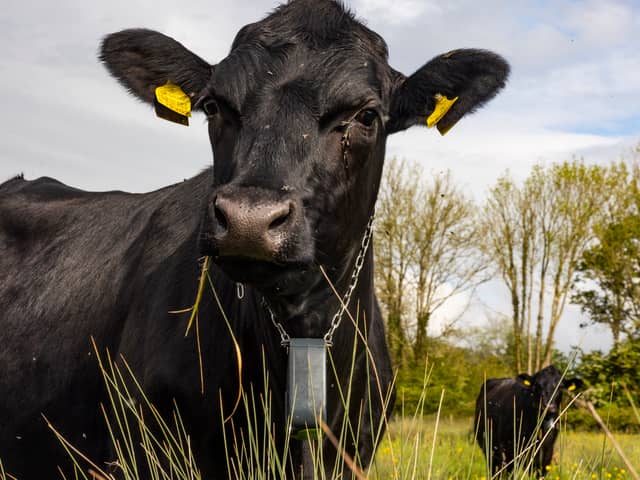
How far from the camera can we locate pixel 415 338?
92.7 feet

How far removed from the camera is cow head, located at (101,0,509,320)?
107 inches

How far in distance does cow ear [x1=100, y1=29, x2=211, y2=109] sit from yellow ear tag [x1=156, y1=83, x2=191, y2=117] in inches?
0.8

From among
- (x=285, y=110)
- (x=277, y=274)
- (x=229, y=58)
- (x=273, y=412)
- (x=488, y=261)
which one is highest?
(x=488, y=261)

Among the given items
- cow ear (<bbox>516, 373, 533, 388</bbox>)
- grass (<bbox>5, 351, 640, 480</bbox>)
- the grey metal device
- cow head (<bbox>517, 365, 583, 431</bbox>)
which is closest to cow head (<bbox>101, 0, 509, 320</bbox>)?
the grey metal device

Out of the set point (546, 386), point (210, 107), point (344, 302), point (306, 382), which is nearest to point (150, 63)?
point (210, 107)

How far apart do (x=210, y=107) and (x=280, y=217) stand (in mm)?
1006

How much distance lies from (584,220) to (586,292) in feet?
9.07

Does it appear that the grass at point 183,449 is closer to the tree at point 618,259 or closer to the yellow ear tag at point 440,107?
the yellow ear tag at point 440,107

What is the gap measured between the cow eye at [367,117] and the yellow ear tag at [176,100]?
1.03 metres

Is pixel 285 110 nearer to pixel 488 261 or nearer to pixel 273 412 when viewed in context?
pixel 273 412

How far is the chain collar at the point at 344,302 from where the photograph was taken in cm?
333

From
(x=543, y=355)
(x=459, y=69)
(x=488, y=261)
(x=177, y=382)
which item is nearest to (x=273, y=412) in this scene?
(x=177, y=382)

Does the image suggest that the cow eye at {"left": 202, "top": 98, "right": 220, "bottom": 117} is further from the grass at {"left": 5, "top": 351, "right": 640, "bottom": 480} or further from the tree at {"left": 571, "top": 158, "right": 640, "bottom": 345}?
the tree at {"left": 571, "top": 158, "right": 640, "bottom": 345}

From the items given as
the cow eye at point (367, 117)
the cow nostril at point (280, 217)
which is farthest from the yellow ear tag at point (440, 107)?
the cow nostril at point (280, 217)
